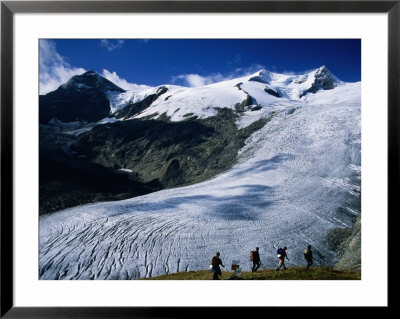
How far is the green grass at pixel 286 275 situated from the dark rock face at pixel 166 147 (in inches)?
92.4

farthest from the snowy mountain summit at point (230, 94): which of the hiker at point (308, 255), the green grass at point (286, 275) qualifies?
the green grass at point (286, 275)

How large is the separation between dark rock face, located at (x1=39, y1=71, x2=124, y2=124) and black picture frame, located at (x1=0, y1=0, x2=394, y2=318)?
3.79 ft

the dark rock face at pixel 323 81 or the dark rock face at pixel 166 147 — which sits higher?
the dark rock face at pixel 323 81

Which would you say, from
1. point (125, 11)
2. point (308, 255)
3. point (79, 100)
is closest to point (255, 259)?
point (308, 255)

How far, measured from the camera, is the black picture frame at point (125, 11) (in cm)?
432

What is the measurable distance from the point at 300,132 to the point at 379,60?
2676 millimetres

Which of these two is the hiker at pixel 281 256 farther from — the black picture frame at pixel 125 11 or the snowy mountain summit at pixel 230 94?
the snowy mountain summit at pixel 230 94

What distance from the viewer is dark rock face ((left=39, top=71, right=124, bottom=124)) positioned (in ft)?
20.5

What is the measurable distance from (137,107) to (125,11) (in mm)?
3704

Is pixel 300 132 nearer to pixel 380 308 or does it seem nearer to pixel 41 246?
pixel 380 308

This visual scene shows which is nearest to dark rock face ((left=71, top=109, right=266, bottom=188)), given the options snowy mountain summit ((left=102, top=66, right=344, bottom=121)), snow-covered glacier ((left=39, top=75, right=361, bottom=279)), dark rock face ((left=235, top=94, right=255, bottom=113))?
snowy mountain summit ((left=102, top=66, right=344, bottom=121))

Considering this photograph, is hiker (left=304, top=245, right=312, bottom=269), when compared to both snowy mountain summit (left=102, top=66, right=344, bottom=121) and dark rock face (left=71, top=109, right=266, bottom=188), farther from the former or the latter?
snowy mountain summit (left=102, top=66, right=344, bottom=121)

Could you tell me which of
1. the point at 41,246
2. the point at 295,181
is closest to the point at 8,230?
the point at 41,246

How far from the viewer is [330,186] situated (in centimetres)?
666
